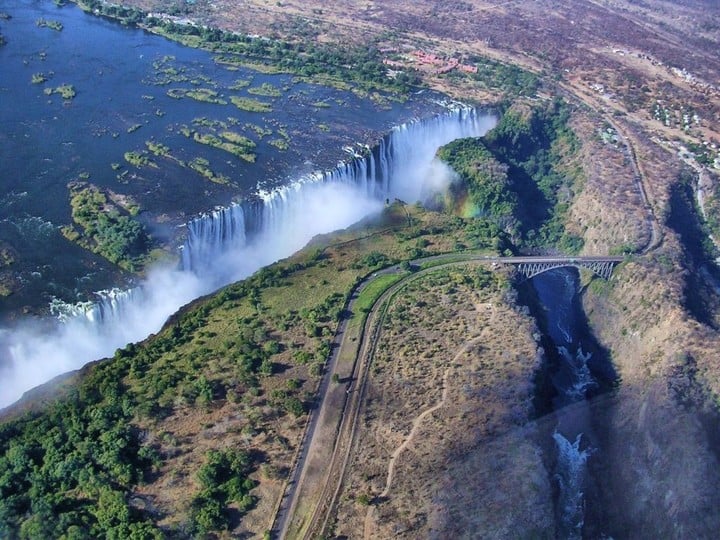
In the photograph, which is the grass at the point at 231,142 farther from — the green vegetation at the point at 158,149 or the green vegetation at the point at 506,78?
the green vegetation at the point at 506,78

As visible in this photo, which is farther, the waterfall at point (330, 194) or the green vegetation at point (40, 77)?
the green vegetation at point (40, 77)

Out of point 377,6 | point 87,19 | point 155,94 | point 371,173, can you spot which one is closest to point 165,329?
point 371,173

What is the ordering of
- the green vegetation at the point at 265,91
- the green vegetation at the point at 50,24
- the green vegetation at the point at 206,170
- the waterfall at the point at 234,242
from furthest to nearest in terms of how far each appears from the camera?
the green vegetation at the point at 50,24, the green vegetation at the point at 265,91, the green vegetation at the point at 206,170, the waterfall at the point at 234,242

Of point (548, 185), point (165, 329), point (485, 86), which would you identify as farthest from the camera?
point (485, 86)

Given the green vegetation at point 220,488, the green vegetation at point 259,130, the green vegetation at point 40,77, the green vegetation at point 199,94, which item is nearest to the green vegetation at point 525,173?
the green vegetation at point 259,130

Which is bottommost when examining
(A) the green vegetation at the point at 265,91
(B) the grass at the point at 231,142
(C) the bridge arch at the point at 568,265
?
(C) the bridge arch at the point at 568,265

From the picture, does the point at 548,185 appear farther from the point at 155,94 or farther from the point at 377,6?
the point at 377,6
